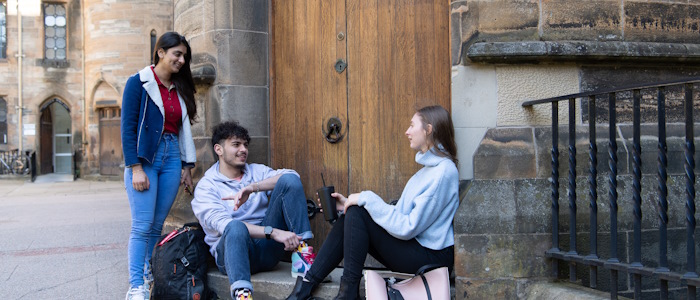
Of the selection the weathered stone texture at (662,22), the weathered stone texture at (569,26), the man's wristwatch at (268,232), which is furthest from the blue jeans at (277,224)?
the weathered stone texture at (662,22)

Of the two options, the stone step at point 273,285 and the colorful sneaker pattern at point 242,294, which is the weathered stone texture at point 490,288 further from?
the colorful sneaker pattern at point 242,294

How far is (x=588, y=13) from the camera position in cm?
381

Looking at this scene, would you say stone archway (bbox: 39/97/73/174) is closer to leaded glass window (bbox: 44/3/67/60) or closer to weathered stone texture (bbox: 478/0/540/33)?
leaded glass window (bbox: 44/3/67/60)

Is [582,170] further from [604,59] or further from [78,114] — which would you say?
[78,114]

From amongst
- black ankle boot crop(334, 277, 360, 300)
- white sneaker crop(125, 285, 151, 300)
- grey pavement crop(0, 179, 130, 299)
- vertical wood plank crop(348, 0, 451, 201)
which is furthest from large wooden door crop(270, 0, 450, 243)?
grey pavement crop(0, 179, 130, 299)

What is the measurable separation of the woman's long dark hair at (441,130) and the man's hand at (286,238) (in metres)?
1.08

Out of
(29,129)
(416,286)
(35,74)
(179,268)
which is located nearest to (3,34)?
(35,74)

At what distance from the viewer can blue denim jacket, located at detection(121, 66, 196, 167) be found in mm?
4105

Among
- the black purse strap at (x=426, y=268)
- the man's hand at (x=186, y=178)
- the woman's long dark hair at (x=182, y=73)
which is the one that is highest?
the woman's long dark hair at (x=182, y=73)

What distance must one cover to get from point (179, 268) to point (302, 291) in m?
0.90

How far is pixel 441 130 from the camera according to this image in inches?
148

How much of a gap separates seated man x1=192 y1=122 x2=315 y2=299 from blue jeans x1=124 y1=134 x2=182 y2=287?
206mm

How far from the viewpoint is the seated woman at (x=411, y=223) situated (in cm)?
361

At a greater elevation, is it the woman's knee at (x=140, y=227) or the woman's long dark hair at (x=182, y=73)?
the woman's long dark hair at (x=182, y=73)
